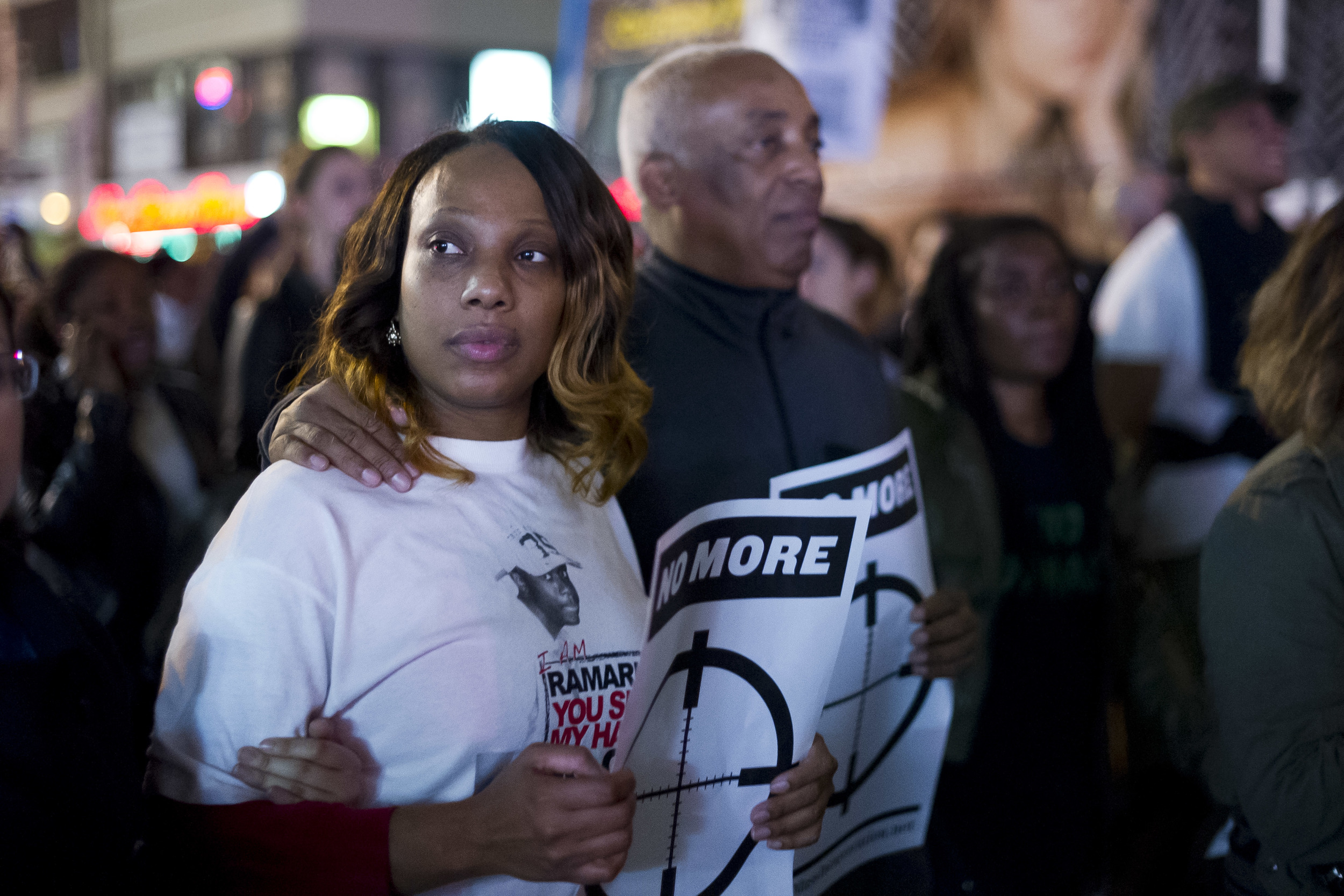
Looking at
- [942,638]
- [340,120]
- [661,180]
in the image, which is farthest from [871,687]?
[340,120]

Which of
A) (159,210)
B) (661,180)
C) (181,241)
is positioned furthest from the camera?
(159,210)

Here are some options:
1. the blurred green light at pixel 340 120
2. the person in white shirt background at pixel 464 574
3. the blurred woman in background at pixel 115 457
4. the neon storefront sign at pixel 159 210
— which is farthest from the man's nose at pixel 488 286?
the neon storefront sign at pixel 159 210

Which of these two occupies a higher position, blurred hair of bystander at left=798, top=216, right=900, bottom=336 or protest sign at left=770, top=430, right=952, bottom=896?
blurred hair of bystander at left=798, top=216, right=900, bottom=336

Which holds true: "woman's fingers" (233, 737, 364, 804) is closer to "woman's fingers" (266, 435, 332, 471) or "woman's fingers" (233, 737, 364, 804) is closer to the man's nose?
"woman's fingers" (266, 435, 332, 471)

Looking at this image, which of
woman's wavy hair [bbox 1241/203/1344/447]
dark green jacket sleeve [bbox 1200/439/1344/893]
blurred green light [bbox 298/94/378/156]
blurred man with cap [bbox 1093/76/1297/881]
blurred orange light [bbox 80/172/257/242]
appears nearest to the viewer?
dark green jacket sleeve [bbox 1200/439/1344/893]

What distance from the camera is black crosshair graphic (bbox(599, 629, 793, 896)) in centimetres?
121

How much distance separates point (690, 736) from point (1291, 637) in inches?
30.2

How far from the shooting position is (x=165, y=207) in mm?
18500

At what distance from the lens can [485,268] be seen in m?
1.25

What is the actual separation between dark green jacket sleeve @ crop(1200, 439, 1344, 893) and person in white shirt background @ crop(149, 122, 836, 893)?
0.56 m

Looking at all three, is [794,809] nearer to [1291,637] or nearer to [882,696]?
[882,696]

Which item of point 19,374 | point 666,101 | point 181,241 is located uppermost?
point 666,101

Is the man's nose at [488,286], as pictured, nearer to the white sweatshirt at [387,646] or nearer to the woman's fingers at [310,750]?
the white sweatshirt at [387,646]

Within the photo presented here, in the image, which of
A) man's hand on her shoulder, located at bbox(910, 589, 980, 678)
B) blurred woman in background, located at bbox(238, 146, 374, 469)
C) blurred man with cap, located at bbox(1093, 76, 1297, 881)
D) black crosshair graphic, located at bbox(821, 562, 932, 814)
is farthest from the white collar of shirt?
blurred man with cap, located at bbox(1093, 76, 1297, 881)
